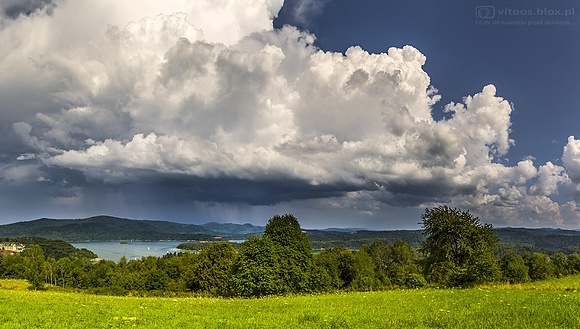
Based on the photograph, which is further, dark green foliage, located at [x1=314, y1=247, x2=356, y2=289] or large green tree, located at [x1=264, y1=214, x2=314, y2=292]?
dark green foliage, located at [x1=314, y1=247, x2=356, y2=289]

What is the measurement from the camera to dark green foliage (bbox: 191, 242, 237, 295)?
8562 cm

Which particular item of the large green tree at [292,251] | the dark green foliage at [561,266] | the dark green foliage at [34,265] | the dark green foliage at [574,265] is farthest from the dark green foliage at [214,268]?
the dark green foliage at [574,265]

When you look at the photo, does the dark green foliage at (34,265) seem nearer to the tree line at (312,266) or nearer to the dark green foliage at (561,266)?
the tree line at (312,266)

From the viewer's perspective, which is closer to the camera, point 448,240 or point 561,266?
point 448,240

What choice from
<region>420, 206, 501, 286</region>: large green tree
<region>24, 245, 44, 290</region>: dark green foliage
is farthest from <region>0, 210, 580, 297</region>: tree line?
<region>24, 245, 44, 290</region>: dark green foliage

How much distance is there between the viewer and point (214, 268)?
3450 inches

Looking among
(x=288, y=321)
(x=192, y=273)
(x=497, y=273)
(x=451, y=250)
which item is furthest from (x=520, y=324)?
(x=192, y=273)

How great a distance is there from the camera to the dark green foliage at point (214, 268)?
85.6 meters

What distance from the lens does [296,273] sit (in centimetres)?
5922

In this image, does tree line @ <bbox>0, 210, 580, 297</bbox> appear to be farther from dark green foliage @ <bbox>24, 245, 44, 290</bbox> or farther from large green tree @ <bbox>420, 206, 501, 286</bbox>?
dark green foliage @ <bbox>24, 245, 44, 290</bbox>

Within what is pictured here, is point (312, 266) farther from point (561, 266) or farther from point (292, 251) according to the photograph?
point (561, 266)

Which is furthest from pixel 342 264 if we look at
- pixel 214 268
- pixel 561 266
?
pixel 561 266

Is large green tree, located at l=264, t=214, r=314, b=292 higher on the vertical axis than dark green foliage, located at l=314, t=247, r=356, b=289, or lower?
higher

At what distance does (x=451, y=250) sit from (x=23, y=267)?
178 m
